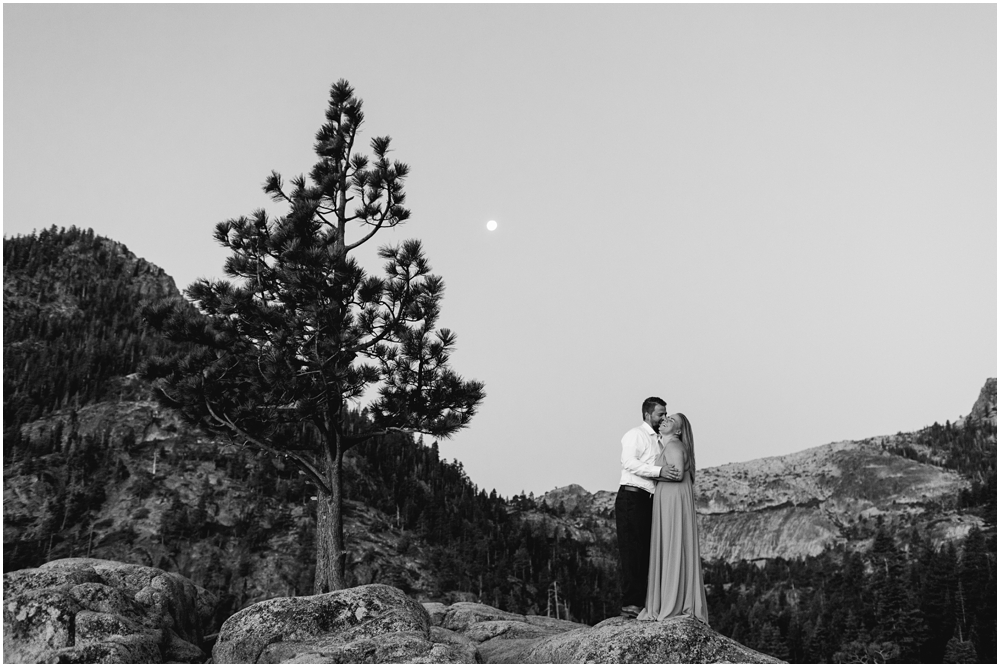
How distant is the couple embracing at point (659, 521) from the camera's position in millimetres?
9414

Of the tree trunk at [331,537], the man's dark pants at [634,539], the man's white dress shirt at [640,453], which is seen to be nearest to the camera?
the man's white dress shirt at [640,453]

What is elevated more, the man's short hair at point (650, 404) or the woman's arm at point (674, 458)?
the man's short hair at point (650, 404)

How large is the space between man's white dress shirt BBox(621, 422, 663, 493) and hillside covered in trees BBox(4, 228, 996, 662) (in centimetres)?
5799

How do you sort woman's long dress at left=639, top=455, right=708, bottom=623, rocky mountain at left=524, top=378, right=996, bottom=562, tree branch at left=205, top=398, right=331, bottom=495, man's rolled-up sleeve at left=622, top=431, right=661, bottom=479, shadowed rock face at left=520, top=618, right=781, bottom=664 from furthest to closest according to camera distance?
rocky mountain at left=524, top=378, right=996, bottom=562 < tree branch at left=205, top=398, right=331, bottom=495 < man's rolled-up sleeve at left=622, top=431, right=661, bottom=479 < woman's long dress at left=639, top=455, right=708, bottom=623 < shadowed rock face at left=520, top=618, right=781, bottom=664

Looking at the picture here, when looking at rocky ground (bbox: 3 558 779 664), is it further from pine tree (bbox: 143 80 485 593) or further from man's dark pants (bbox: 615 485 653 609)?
pine tree (bbox: 143 80 485 593)

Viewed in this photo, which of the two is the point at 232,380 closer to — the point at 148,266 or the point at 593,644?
→ the point at 593,644

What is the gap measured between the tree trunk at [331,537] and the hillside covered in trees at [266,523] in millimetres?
49609

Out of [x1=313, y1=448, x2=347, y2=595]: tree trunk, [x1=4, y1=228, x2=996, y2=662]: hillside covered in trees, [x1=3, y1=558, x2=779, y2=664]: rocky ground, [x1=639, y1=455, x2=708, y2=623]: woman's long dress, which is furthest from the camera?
[x1=4, y1=228, x2=996, y2=662]: hillside covered in trees

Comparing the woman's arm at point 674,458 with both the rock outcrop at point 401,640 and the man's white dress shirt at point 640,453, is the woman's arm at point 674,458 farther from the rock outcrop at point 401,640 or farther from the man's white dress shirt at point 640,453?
the rock outcrop at point 401,640

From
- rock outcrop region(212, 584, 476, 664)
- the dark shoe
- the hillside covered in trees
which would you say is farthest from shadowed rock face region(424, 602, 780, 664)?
the hillside covered in trees

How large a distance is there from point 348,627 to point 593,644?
356 centimetres

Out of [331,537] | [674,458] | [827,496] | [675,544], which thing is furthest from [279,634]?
[827,496]

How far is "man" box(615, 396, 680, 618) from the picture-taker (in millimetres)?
9695

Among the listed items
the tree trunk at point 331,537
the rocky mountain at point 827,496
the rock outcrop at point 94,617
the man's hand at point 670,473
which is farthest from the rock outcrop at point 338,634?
the rocky mountain at point 827,496
